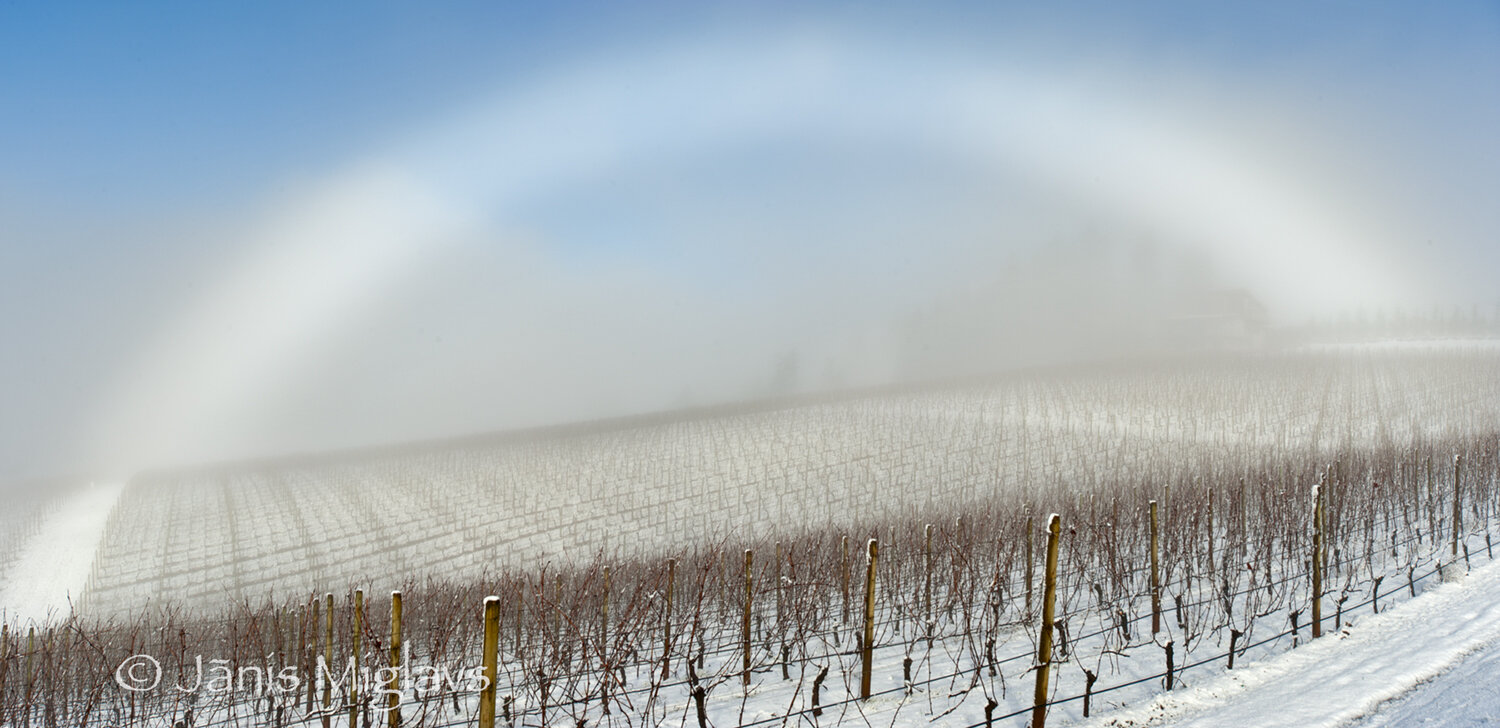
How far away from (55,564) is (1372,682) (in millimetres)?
36688

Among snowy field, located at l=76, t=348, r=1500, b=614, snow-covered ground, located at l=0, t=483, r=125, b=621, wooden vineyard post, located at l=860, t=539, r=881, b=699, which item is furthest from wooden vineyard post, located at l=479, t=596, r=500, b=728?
snow-covered ground, located at l=0, t=483, r=125, b=621

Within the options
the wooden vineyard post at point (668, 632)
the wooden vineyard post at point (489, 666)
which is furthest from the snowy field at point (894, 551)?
the wooden vineyard post at point (489, 666)

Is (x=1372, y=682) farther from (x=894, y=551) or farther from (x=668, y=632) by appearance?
(x=894, y=551)

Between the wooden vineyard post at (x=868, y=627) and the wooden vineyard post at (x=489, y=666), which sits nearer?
the wooden vineyard post at (x=489, y=666)

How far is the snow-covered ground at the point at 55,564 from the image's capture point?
22547mm

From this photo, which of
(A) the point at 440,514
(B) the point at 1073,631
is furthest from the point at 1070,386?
(B) the point at 1073,631

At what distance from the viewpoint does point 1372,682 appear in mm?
5785

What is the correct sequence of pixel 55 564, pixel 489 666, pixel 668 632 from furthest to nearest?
pixel 55 564
pixel 668 632
pixel 489 666

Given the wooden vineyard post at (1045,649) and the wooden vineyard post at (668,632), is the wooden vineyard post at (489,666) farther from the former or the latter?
the wooden vineyard post at (1045,649)

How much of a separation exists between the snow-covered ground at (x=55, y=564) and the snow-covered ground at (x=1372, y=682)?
20881 mm

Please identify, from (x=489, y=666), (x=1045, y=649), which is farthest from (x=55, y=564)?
(x=1045, y=649)

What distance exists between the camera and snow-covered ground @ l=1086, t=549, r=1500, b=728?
203 inches

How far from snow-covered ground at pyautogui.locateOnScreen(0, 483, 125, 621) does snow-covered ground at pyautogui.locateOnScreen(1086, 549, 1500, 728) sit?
2088cm

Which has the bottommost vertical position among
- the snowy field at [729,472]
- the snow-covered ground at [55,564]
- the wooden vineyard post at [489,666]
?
the snow-covered ground at [55,564]
